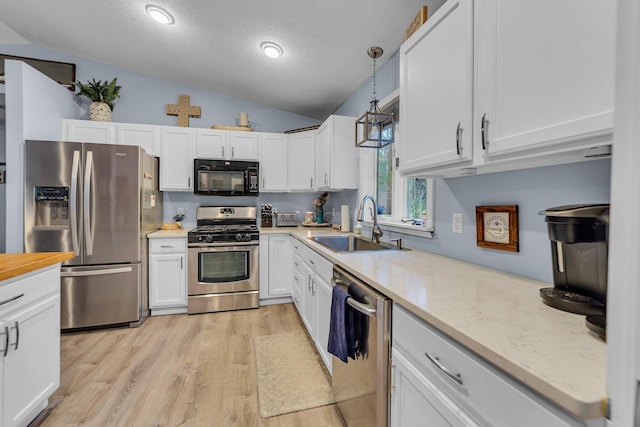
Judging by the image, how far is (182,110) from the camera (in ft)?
12.2

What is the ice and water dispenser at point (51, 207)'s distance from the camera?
8.41ft

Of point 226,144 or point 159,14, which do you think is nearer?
point 159,14

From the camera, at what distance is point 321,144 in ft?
11.1

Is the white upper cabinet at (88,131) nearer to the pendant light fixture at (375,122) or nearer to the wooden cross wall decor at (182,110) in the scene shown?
the wooden cross wall decor at (182,110)

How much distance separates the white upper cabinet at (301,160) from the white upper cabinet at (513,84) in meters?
2.22

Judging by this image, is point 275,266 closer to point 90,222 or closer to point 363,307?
point 90,222

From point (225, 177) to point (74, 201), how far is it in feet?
4.74

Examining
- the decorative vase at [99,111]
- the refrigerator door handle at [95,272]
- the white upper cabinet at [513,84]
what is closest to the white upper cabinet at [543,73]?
the white upper cabinet at [513,84]

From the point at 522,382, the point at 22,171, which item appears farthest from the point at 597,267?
the point at 22,171

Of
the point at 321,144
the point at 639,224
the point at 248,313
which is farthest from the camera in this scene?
the point at 321,144

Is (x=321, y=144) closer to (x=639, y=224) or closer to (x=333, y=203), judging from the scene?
(x=333, y=203)

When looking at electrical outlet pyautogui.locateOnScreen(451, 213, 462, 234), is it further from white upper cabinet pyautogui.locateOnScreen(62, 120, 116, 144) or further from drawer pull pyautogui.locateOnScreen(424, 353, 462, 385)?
white upper cabinet pyautogui.locateOnScreen(62, 120, 116, 144)

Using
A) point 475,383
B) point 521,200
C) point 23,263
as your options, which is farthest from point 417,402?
point 23,263

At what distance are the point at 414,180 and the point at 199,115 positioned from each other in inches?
120
